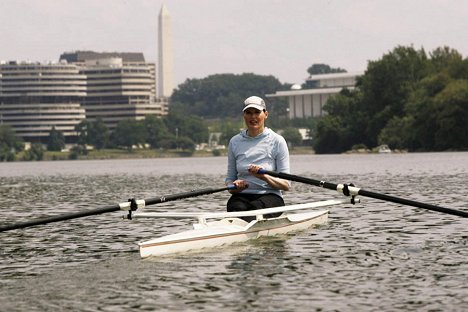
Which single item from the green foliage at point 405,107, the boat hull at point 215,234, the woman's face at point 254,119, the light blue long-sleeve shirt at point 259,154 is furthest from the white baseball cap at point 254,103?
the green foliage at point 405,107

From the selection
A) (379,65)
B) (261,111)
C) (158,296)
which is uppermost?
(379,65)

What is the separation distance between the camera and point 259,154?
20.9m

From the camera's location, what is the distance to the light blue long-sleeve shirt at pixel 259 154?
2083 cm

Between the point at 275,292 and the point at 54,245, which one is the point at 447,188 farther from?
the point at 275,292

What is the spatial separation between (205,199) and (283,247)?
20.5m

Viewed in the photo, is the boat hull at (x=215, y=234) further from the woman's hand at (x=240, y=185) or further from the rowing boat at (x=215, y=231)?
the woman's hand at (x=240, y=185)

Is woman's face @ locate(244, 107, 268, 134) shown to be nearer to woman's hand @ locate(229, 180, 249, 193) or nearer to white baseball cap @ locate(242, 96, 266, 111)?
white baseball cap @ locate(242, 96, 266, 111)

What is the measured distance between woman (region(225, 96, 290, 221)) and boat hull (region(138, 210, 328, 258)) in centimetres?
37

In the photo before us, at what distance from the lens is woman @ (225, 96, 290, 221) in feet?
68.1

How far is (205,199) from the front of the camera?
135 feet

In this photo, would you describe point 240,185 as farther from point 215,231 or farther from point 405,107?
point 405,107

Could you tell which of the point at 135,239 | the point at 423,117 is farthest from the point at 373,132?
the point at 135,239

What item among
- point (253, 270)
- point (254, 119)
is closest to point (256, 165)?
point (254, 119)

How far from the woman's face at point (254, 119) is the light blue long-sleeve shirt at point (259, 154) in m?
0.19
